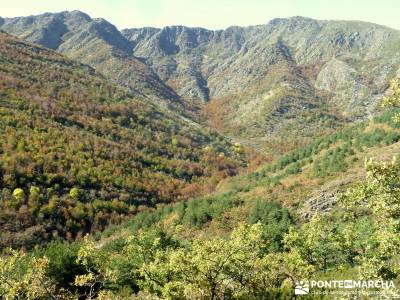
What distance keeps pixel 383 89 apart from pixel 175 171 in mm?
114124

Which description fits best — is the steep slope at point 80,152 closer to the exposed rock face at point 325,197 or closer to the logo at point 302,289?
the exposed rock face at point 325,197

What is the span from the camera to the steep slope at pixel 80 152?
7800cm

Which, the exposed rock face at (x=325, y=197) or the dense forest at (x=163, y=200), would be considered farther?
the exposed rock face at (x=325, y=197)

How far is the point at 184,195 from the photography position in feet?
336

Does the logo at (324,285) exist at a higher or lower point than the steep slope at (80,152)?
lower

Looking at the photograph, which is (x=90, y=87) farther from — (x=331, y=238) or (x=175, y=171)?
(x=331, y=238)

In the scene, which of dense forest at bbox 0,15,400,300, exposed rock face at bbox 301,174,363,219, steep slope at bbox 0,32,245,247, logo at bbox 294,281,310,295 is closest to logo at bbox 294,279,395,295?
logo at bbox 294,281,310,295

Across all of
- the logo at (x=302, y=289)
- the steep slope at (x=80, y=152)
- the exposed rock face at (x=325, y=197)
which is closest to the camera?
the logo at (x=302, y=289)

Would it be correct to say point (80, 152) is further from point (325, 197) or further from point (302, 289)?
point (302, 289)

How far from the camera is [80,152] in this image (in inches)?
3969

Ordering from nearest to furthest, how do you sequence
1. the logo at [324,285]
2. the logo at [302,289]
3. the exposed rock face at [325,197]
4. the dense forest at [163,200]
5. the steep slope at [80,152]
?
1. the dense forest at [163,200]
2. the logo at [324,285]
3. the logo at [302,289]
4. the exposed rock face at [325,197]
5. the steep slope at [80,152]

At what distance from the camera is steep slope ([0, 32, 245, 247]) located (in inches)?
3071

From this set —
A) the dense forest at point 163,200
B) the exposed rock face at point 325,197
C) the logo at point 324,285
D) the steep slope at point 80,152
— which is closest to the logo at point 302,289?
the logo at point 324,285

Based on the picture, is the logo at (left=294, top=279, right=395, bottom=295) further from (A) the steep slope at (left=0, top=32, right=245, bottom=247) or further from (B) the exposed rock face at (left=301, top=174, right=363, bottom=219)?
(A) the steep slope at (left=0, top=32, right=245, bottom=247)
